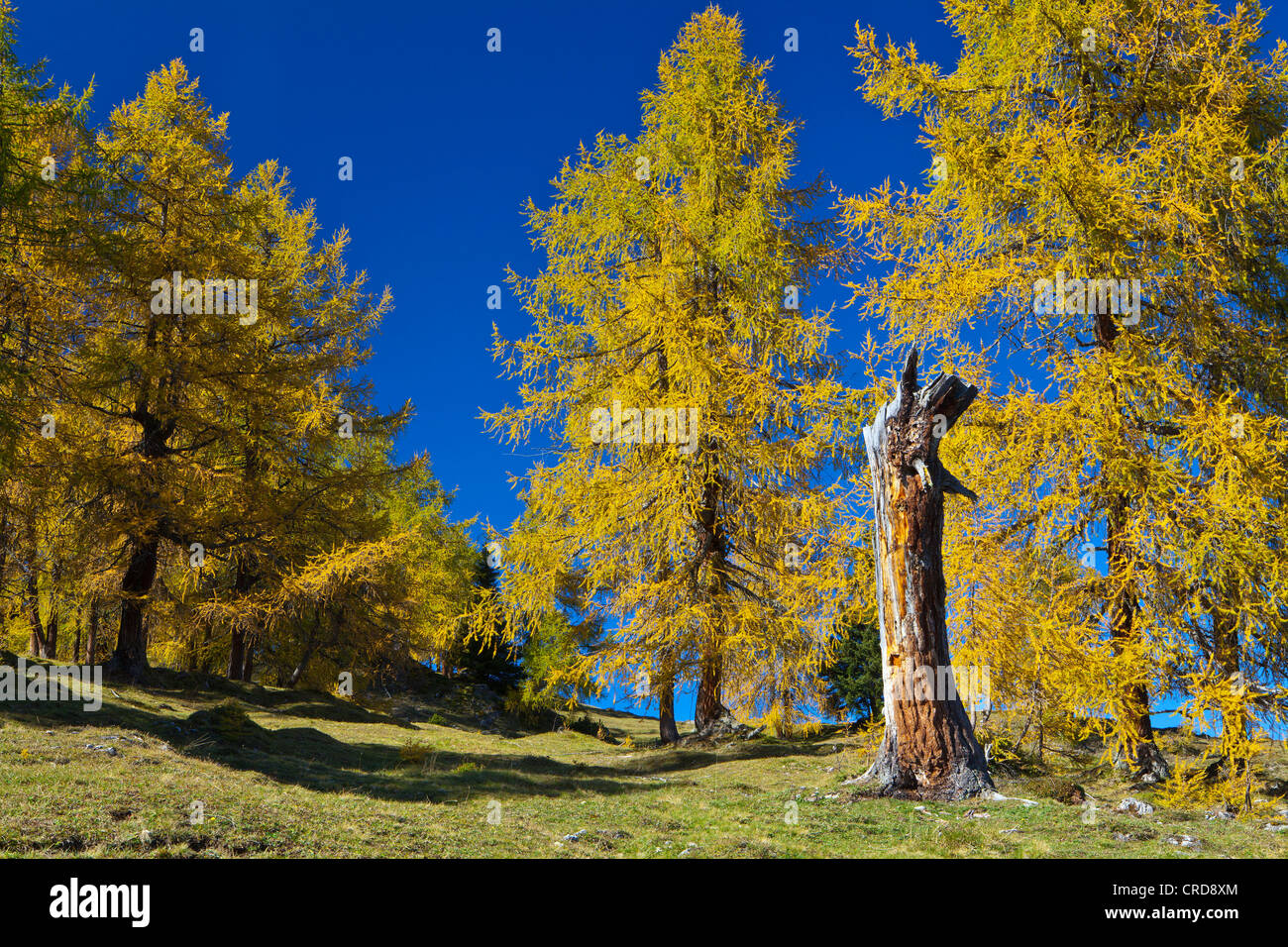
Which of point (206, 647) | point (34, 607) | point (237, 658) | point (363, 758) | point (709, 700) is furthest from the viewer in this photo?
point (237, 658)

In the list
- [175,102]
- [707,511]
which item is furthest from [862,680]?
[175,102]

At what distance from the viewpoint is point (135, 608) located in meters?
16.6

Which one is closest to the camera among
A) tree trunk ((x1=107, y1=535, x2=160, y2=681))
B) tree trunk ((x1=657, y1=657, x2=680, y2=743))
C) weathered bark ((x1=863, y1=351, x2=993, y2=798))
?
weathered bark ((x1=863, y1=351, x2=993, y2=798))

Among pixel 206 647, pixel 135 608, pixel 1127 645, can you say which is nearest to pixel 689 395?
pixel 1127 645

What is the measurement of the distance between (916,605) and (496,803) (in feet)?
15.3

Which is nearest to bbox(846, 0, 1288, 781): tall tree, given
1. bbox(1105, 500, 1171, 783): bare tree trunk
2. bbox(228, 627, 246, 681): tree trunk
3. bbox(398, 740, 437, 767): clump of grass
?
bbox(1105, 500, 1171, 783): bare tree trunk

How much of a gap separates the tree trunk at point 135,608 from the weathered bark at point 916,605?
48.0 ft

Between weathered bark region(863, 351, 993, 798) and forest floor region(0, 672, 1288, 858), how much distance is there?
17.2 inches

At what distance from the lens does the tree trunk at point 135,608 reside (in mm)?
16500

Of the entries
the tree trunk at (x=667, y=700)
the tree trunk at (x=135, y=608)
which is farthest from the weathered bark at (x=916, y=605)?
the tree trunk at (x=135, y=608)

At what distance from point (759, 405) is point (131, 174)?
557 inches

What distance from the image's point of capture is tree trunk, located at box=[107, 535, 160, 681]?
16.5m

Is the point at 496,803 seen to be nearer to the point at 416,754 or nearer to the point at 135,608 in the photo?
the point at 416,754

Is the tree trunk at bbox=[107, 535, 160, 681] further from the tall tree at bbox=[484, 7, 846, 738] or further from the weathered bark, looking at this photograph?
the weathered bark
